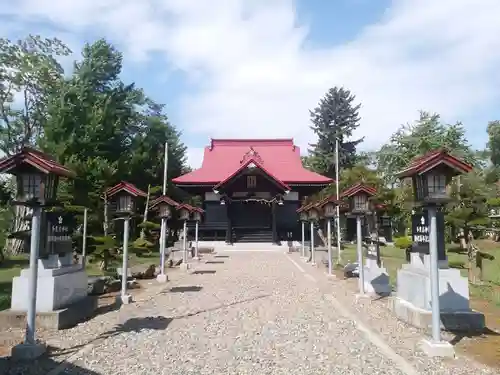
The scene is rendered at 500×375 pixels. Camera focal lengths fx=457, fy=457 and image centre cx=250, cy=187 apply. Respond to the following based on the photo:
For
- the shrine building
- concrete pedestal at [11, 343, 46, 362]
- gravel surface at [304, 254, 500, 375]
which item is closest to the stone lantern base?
concrete pedestal at [11, 343, 46, 362]

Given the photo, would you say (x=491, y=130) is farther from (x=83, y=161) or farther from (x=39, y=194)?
(x=39, y=194)

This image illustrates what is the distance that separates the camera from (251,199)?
95.8ft

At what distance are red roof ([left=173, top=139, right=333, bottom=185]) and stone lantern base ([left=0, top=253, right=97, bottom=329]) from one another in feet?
69.9

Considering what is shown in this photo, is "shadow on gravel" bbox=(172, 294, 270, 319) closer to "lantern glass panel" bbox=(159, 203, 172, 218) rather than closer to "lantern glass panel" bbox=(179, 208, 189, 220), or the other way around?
"lantern glass panel" bbox=(159, 203, 172, 218)

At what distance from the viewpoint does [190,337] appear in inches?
261

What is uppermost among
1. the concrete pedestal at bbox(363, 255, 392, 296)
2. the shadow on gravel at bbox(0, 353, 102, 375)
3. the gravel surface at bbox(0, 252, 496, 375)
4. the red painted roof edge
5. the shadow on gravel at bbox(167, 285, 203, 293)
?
the red painted roof edge

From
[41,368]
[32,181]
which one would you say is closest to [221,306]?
[41,368]

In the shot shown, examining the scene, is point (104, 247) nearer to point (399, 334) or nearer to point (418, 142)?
point (399, 334)

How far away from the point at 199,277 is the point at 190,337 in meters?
8.12

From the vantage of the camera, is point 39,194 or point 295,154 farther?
point 295,154

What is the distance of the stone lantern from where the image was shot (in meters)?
5.95

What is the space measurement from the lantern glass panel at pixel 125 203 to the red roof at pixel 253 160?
62.4 ft

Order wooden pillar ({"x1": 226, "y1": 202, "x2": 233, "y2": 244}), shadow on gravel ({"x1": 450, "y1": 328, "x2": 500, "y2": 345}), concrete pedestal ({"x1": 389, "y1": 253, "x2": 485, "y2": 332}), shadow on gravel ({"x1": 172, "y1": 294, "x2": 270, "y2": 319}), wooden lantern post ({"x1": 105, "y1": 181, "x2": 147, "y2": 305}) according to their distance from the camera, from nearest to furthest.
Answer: shadow on gravel ({"x1": 450, "y1": 328, "x2": 500, "y2": 345}) → concrete pedestal ({"x1": 389, "y1": 253, "x2": 485, "y2": 332}) → shadow on gravel ({"x1": 172, "y1": 294, "x2": 270, "y2": 319}) → wooden lantern post ({"x1": 105, "y1": 181, "x2": 147, "y2": 305}) → wooden pillar ({"x1": 226, "y1": 202, "x2": 233, "y2": 244})

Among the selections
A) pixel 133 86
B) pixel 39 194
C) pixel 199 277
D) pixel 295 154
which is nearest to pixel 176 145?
pixel 133 86
